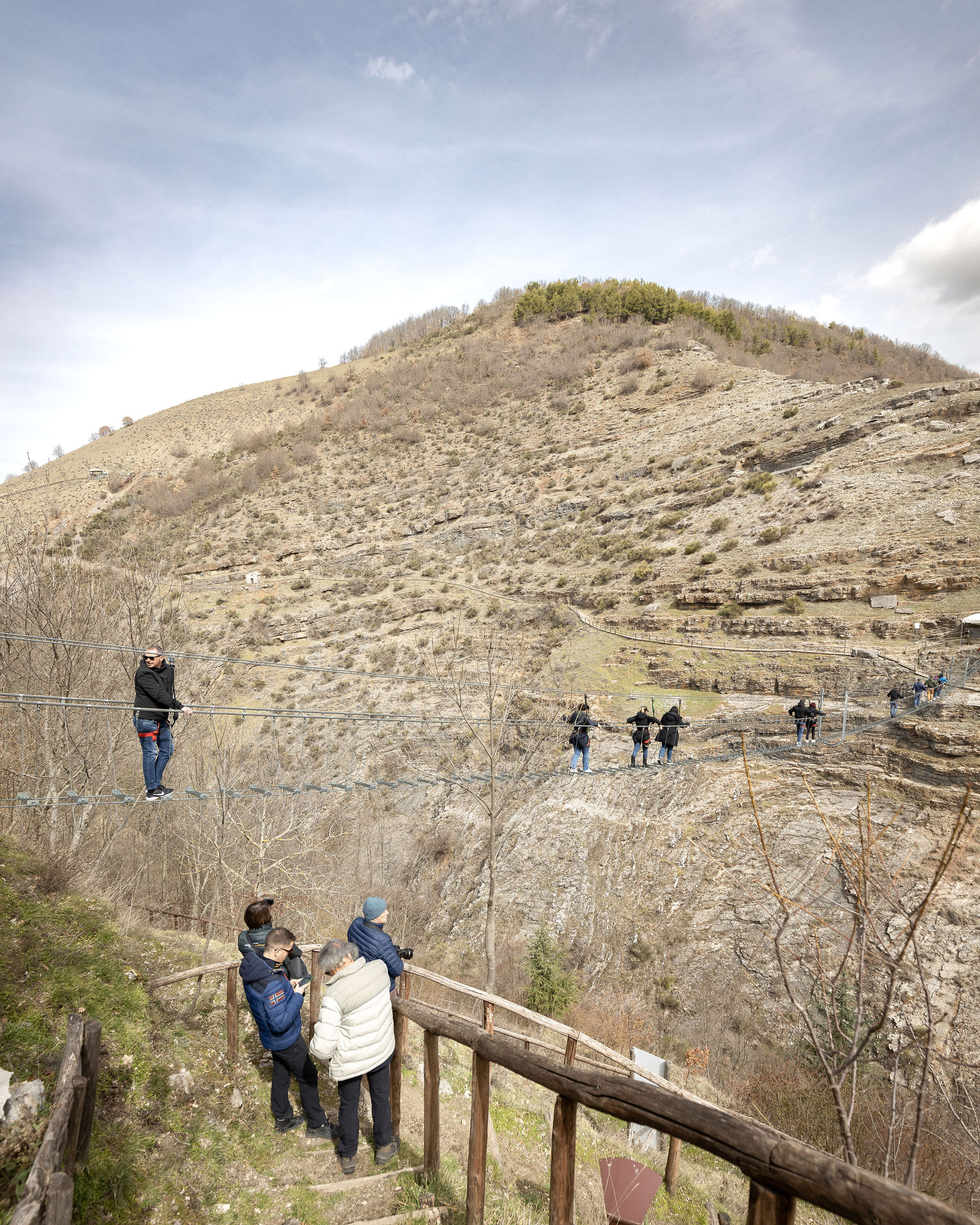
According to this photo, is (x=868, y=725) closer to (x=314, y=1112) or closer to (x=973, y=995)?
(x=973, y=995)

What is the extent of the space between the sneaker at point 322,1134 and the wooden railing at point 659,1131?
398 mm

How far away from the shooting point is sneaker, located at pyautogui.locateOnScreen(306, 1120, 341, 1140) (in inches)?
161

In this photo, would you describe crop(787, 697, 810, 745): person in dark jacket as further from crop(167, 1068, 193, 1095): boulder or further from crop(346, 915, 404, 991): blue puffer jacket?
crop(167, 1068, 193, 1095): boulder

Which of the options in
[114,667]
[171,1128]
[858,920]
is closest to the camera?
[171,1128]

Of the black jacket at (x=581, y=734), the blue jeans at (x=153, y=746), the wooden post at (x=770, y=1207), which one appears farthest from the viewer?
the black jacket at (x=581, y=734)

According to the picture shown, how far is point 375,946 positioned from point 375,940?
35mm

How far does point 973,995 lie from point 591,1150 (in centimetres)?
811

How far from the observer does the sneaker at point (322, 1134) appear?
4098 mm

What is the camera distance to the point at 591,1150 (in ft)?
22.2

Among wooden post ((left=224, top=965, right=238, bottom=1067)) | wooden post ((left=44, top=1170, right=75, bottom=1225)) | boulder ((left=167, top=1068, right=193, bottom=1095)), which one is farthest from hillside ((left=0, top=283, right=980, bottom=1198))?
boulder ((left=167, top=1068, right=193, bottom=1095))

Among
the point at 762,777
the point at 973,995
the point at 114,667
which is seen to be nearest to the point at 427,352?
the point at 114,667

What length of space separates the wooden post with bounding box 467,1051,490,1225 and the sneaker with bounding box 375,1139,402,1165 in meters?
1.03

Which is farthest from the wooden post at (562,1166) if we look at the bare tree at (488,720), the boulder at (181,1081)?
the bare tree at (488,720)

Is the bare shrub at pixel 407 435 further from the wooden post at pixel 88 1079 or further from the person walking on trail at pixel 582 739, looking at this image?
the wooden post at pixel 88 1079
